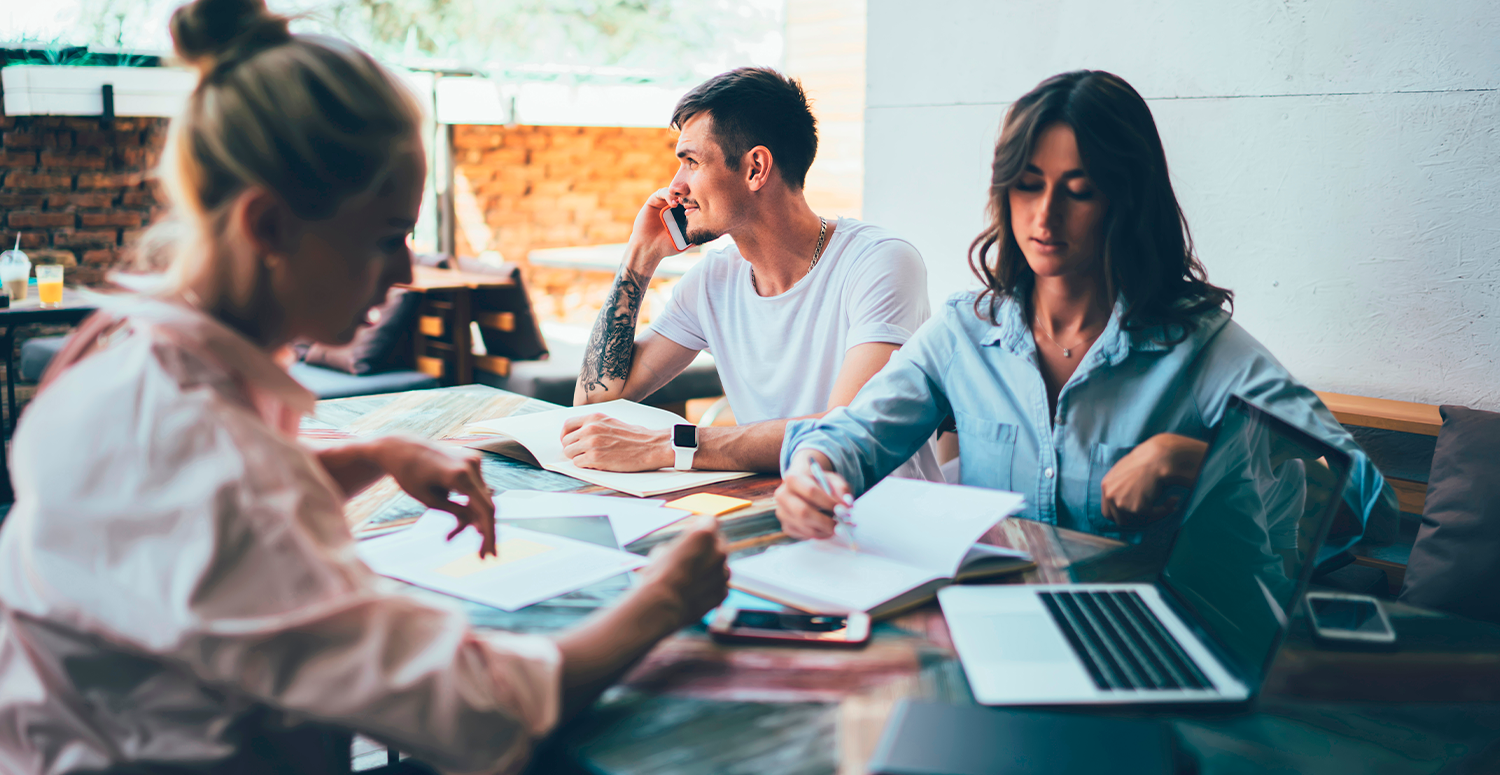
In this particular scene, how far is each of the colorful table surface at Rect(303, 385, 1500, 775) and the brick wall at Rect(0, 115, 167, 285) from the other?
5.04 m

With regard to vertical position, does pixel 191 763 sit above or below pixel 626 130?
below

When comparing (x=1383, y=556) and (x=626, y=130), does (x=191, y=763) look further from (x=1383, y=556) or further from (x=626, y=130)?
(x=626, y=130)

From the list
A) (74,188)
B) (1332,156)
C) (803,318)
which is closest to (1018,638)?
(803,318)

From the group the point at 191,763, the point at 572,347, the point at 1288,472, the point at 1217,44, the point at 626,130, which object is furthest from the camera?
the point at 626,130


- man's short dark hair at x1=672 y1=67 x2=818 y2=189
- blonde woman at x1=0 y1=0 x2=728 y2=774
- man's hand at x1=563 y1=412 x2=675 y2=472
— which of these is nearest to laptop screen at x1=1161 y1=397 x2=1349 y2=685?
blonde woman at x1=0 y1=0 x2=728 y2=774

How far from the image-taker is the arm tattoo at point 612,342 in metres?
2.27

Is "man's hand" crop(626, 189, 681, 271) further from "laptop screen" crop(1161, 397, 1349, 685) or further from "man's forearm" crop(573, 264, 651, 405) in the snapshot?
"laptop screen" crop(1161, 397, 1349, 685)

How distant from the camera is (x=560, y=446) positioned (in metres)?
1.71

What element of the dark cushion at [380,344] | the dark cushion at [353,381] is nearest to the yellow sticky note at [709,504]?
the dark cushion at [353,381]

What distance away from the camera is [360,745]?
84.5 inches

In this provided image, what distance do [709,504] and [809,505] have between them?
25 centimetres

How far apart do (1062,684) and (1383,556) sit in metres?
1.47

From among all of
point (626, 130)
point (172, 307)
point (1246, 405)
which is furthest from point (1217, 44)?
point (626, 130)

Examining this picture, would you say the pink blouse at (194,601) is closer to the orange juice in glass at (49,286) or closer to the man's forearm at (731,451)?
the man's forearm at (731,451)
